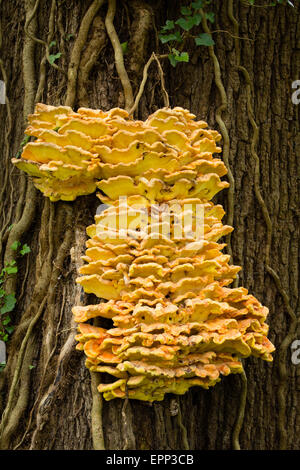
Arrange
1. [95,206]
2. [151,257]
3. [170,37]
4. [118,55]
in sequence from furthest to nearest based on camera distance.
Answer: [170,37] → [118,55] → [95,206] → [151,257]

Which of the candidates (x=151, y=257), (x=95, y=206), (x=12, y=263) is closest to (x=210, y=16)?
(x=95, y=206)

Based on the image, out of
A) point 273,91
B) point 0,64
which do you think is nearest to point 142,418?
point 273,91

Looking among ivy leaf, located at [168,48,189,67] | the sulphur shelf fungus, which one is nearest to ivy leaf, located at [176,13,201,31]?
ivy leaf, located at [168,48,189,67]

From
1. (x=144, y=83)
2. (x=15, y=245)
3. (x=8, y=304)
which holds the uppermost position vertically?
(x=144, y=83)

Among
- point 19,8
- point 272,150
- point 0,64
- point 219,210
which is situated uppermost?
point 19,8

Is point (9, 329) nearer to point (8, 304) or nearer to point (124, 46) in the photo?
point (8, 304)

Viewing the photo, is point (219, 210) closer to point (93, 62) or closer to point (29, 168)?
point (29, 168)
